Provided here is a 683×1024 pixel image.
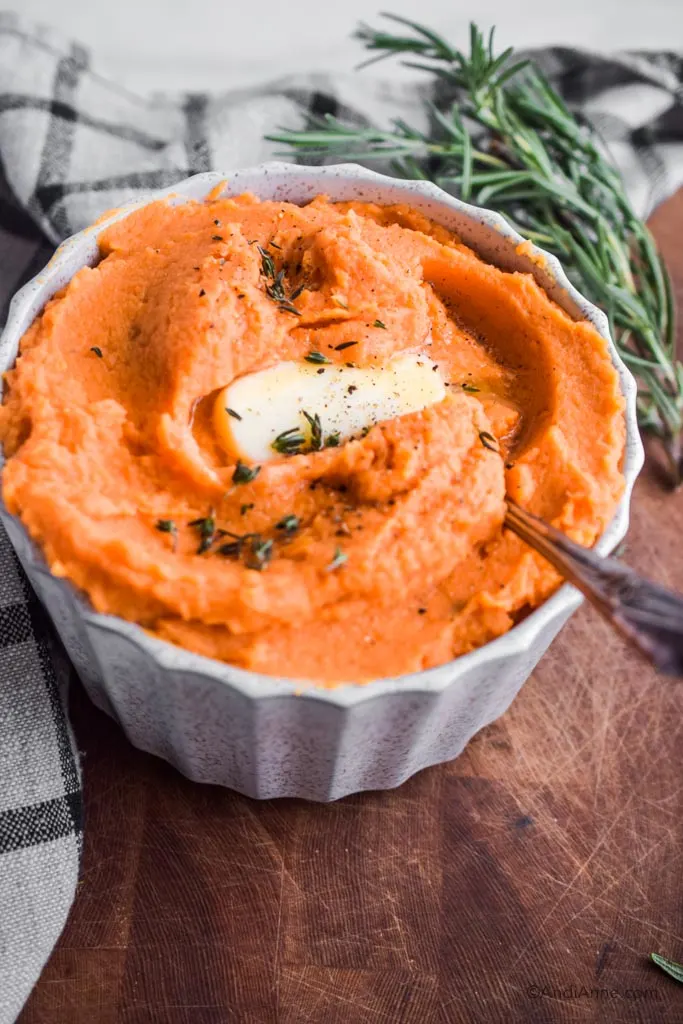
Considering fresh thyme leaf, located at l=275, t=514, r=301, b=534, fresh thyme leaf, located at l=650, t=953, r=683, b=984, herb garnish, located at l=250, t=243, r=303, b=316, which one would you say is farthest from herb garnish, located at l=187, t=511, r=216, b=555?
fresh thyme leaf, located at l=650, t=953, r=683, b=984

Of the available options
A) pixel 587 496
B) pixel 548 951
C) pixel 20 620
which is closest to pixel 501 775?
pixel 548 951

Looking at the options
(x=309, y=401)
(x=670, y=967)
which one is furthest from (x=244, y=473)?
(x=670, y=967)

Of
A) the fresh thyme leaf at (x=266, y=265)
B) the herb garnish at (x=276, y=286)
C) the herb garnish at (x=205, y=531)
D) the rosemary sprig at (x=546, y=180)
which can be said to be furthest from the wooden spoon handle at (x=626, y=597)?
the rosemary sprig at (x=546, y=180)

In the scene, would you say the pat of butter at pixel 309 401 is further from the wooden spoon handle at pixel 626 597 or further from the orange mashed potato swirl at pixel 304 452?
the wooden spoon handle at pixel 626 597

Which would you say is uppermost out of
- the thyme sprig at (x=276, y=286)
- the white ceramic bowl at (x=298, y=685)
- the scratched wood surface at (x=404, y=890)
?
the thyme sprig at (x=276, y=286)

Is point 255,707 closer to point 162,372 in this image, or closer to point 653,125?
point 162,372

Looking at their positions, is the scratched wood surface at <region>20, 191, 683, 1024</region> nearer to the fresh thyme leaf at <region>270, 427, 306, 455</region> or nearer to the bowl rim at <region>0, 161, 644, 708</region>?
the bowl rim at <region>0, 161, 644, 708</region>

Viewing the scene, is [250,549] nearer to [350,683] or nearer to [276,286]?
[350,683]
